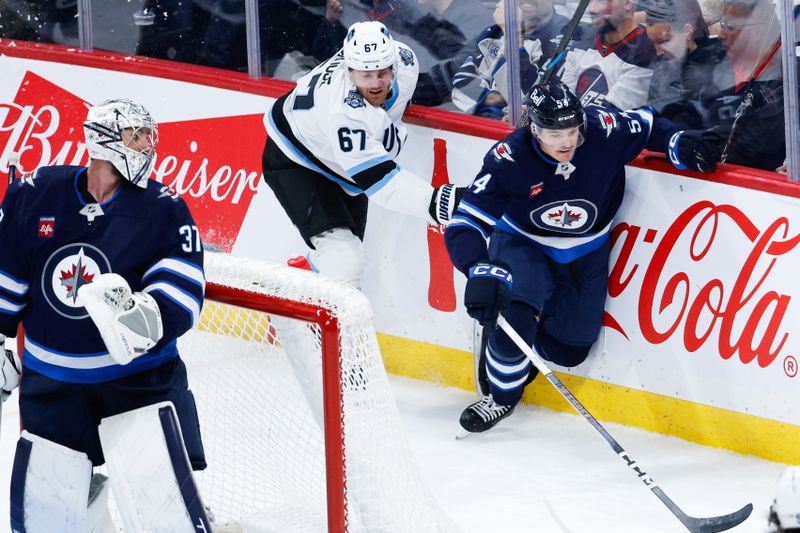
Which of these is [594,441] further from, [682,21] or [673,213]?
[682,21]

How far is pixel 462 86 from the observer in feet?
14.8

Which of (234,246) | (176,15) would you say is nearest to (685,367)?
(234,246)

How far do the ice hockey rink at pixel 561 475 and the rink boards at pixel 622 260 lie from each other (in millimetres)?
105

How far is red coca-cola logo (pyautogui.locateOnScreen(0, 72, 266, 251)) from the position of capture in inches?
197

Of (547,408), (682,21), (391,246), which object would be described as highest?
(682,21)

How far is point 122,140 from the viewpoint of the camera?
287 cm

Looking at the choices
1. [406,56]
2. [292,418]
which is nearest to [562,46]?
[406,56]

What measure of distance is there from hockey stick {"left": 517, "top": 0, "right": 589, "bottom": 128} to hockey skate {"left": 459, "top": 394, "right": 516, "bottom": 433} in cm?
86

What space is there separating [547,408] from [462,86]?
3.55 feet

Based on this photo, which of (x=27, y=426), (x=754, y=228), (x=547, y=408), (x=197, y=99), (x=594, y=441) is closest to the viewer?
(x=27, y=426)

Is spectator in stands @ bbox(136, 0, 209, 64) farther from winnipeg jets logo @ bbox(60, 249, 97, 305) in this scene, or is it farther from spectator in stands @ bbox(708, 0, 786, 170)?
winnipeg jets logo @ bbox(60, 249, 97, 305)

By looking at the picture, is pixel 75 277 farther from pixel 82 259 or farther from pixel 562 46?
pixel 562 46

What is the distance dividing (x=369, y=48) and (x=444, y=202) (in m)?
0.51

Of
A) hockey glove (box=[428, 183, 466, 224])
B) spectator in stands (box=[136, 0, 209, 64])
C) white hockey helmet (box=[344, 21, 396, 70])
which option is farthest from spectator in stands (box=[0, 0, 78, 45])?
hockey glove (box=[428, 183, 466, 224])
